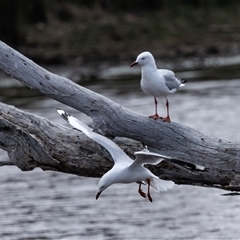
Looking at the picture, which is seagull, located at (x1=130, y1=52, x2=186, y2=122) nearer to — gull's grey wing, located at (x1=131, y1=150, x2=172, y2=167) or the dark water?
gull's grey wing, located at (x1=131, y1=150, x2=172, y2=167)

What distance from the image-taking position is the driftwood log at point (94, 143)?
29.5ft

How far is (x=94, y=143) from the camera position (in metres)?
9.20

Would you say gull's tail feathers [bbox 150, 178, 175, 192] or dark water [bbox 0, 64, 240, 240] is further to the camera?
dark water [bbox 0, 64, 240, 240]

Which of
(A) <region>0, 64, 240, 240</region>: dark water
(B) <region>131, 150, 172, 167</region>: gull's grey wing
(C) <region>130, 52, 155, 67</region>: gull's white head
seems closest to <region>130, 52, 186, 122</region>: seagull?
(C) <region>130, 52, 155, 67</region>: gull's white head

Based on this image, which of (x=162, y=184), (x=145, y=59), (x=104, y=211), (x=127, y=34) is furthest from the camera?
(x=127, y=34)

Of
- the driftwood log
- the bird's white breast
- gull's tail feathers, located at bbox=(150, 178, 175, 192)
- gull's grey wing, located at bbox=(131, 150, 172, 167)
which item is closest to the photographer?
gull's grey wing, located at bbox=(131, 150, 172, 167)

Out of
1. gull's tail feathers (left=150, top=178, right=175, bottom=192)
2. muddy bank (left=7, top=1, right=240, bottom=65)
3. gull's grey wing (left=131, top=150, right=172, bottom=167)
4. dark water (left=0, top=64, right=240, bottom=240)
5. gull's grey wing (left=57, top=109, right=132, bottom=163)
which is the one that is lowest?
gull's tail feathers (left=150, top=178, right=175, bottom=192)

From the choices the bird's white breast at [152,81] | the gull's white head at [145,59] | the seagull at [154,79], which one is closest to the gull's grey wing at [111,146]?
the seagull at [154,79]

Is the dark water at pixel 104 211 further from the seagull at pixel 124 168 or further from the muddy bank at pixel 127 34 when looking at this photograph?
the muddy bank at pixel 127 34

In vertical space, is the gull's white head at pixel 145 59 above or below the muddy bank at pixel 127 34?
below

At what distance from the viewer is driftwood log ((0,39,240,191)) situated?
9.00m

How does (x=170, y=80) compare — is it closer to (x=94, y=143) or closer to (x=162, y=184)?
(x=94, y=143)

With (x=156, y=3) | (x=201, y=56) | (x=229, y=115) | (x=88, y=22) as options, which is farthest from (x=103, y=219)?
(x=156, y=3)

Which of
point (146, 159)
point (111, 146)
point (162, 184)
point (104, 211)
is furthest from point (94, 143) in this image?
point (104, 211)
